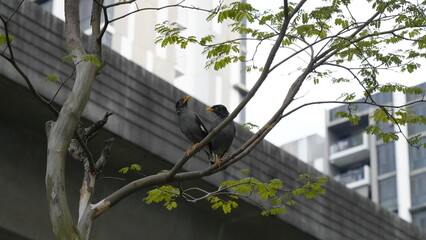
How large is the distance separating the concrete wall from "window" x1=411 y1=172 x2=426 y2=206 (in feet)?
196

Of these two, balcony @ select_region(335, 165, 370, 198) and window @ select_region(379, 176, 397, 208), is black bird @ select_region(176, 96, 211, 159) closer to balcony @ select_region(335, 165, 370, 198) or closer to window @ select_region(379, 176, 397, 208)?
window @ select_region(379, 176, 397, 208)

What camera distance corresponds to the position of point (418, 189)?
78.2 m

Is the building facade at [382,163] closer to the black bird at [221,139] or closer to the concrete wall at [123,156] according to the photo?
the concrete wall at [123,156]

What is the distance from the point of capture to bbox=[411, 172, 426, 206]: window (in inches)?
3051

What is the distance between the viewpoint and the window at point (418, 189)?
7750 cm

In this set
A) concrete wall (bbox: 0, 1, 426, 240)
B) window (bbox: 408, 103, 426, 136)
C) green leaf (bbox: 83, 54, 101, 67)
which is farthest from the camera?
window (bbox: 408, 103, 426, 136)

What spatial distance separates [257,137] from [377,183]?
7354cm

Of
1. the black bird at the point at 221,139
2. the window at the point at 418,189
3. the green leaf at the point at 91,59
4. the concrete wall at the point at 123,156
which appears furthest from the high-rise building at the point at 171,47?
the green leaf at the point at 91,59

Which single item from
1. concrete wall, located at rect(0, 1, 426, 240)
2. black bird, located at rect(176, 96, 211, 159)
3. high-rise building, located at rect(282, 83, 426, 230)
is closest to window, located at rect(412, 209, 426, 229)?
high-rise building, located at rect(282, 83, 426, 230)

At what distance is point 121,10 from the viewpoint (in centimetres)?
6212

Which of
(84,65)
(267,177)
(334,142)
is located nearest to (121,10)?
(334,142)

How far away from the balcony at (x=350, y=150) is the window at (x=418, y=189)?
638 centimetres

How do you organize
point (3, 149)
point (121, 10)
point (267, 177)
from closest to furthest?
point (3, 149) < point (267, 177) < point (121, 10)

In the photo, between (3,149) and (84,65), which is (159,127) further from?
(84,65)
